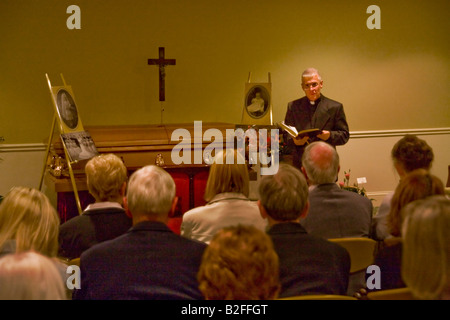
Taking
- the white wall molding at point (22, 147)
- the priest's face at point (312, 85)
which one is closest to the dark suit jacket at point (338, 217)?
the priest's face at point (312, 85)

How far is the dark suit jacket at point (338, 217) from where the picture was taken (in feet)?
9.25

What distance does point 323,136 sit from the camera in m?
4.75

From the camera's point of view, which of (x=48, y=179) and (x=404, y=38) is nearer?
(x=48, y=179)

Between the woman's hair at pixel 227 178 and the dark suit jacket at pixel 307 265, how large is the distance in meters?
0.79

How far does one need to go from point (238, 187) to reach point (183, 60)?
11.5 ft

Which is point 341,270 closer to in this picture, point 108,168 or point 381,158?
point 108,168

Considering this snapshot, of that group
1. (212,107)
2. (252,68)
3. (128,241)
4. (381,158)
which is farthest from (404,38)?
(128,241)

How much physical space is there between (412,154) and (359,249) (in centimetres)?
83

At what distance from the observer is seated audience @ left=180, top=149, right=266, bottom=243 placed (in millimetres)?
2781

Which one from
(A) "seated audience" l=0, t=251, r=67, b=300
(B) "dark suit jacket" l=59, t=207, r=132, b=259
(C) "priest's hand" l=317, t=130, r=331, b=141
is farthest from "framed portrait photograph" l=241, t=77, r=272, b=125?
(A) "seated audience" l=0, t=251, r=67, b=300

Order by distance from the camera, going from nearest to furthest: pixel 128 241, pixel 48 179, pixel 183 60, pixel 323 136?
pixel 128 241, pixel 323 136, pixel 48 179, pixel 183 60

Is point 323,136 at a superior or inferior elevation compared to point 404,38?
inferior

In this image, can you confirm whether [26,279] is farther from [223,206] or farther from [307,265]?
[223,206]

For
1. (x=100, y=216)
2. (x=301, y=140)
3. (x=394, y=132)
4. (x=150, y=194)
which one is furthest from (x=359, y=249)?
(x=394, y=132)
